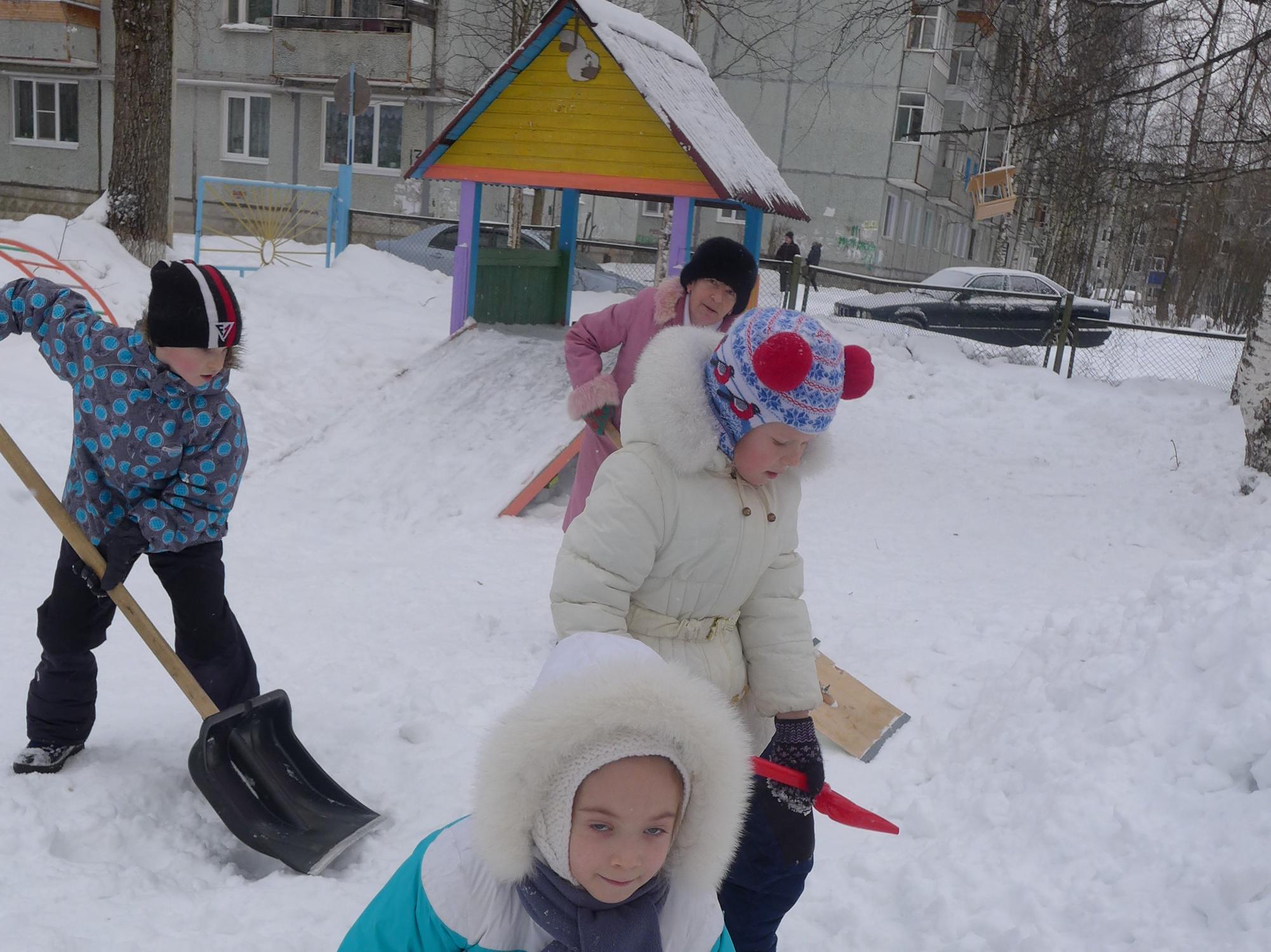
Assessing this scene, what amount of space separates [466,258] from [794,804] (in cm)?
693

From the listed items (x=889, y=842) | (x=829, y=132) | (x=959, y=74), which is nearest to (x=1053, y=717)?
(x=889, y=842)

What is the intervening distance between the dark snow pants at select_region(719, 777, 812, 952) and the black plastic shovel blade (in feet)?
3.91

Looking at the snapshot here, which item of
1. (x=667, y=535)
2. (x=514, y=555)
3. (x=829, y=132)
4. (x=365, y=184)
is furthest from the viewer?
(x=829, y=132)

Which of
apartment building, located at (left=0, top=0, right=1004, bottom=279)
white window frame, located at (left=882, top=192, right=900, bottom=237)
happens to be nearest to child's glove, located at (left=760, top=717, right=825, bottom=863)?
apartment building, located at (left=0, top=0, right=1004, bottom=279)

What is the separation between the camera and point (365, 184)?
74.9ft

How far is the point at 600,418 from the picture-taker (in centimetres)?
434

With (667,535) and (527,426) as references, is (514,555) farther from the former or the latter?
(667,535)

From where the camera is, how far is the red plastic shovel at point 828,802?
2.01 m

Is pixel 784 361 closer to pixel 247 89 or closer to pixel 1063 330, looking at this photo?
pixel 1063 330

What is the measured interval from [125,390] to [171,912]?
131cm

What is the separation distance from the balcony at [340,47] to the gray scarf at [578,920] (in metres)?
22.2

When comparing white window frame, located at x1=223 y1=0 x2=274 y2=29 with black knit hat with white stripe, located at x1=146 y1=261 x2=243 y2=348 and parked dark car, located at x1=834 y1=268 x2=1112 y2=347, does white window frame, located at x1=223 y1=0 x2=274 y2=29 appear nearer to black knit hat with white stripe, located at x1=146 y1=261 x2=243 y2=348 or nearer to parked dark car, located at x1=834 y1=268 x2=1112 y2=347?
parked dark car, located at x1=834 y1=268 x2=1112 y2=347

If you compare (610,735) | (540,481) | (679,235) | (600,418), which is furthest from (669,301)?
(679,235)

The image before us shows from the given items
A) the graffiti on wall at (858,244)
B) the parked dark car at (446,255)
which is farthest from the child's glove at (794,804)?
the graffiti on wall at (858,244)
